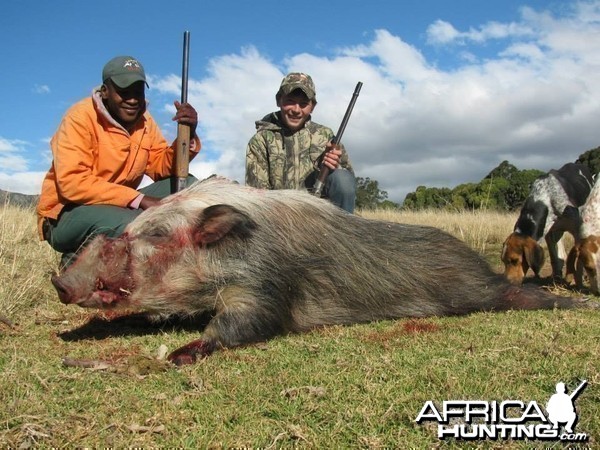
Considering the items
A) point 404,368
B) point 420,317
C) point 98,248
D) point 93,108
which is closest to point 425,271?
point 420,317

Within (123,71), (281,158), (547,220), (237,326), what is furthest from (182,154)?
(547,220)

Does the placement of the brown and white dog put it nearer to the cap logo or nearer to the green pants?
the green pants

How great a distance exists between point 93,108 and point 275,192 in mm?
2024

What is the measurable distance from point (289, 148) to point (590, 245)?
3454 mm

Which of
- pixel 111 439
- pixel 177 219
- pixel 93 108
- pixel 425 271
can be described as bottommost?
pixel 111 439

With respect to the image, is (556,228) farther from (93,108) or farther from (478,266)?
(93,108)

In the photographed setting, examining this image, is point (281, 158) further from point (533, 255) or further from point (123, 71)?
point (533, 255)

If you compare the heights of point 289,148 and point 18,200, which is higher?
point 289,148

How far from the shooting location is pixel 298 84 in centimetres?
652

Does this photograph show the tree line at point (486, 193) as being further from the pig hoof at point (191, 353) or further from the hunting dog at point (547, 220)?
the pig hoof at point (191, 353)

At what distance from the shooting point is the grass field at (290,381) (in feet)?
7.14

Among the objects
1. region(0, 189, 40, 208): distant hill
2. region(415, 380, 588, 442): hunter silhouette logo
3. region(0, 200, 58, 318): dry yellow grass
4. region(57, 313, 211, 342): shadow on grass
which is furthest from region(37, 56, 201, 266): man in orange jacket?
region(0, 189, 40, 208): distant hill

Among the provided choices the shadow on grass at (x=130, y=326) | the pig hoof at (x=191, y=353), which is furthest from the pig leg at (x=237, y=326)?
the shadow on grass at (x=130, y=326)

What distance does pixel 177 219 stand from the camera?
3.98 meters
